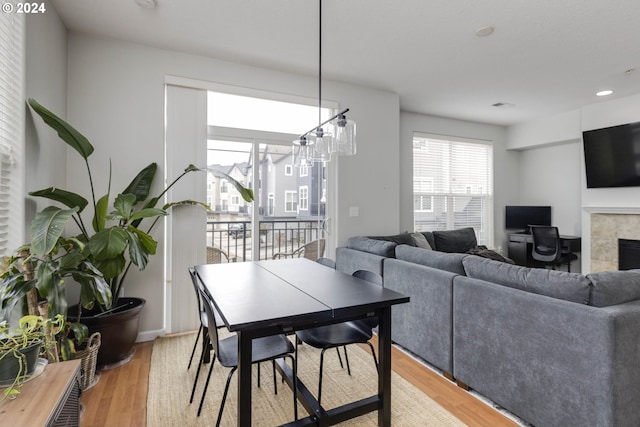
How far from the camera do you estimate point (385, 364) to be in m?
1.84

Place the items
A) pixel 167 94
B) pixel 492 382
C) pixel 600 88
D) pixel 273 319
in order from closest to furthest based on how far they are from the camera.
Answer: pixel 273 319
pixel 492 382
pixel 167 94
pixel 600 88

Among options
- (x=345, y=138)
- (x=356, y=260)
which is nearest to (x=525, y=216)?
(x=356, y=260)

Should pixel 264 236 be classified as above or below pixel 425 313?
above

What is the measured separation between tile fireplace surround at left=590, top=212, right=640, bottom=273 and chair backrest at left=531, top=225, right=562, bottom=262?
0.47m

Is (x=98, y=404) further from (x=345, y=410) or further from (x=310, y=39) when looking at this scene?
(x=310, y=39)

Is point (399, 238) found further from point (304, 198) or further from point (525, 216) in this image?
point (525, 216)

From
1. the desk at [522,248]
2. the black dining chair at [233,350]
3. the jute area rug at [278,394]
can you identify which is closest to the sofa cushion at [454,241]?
the desk at [522,248]

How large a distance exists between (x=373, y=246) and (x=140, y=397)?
2.35m

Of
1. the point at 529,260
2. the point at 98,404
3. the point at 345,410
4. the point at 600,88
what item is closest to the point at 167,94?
the point at 98,404

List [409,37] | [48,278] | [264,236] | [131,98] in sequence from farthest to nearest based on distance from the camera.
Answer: [264,236], [131,98], [409,37], [48,278]

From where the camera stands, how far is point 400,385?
7.56ft

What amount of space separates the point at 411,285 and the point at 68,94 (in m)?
3.42

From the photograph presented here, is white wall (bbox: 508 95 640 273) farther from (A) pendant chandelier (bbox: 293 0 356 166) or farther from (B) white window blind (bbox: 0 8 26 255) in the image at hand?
(B) white window blind (bbox: 0 8 26 255)

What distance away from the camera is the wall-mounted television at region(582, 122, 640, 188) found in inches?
171
